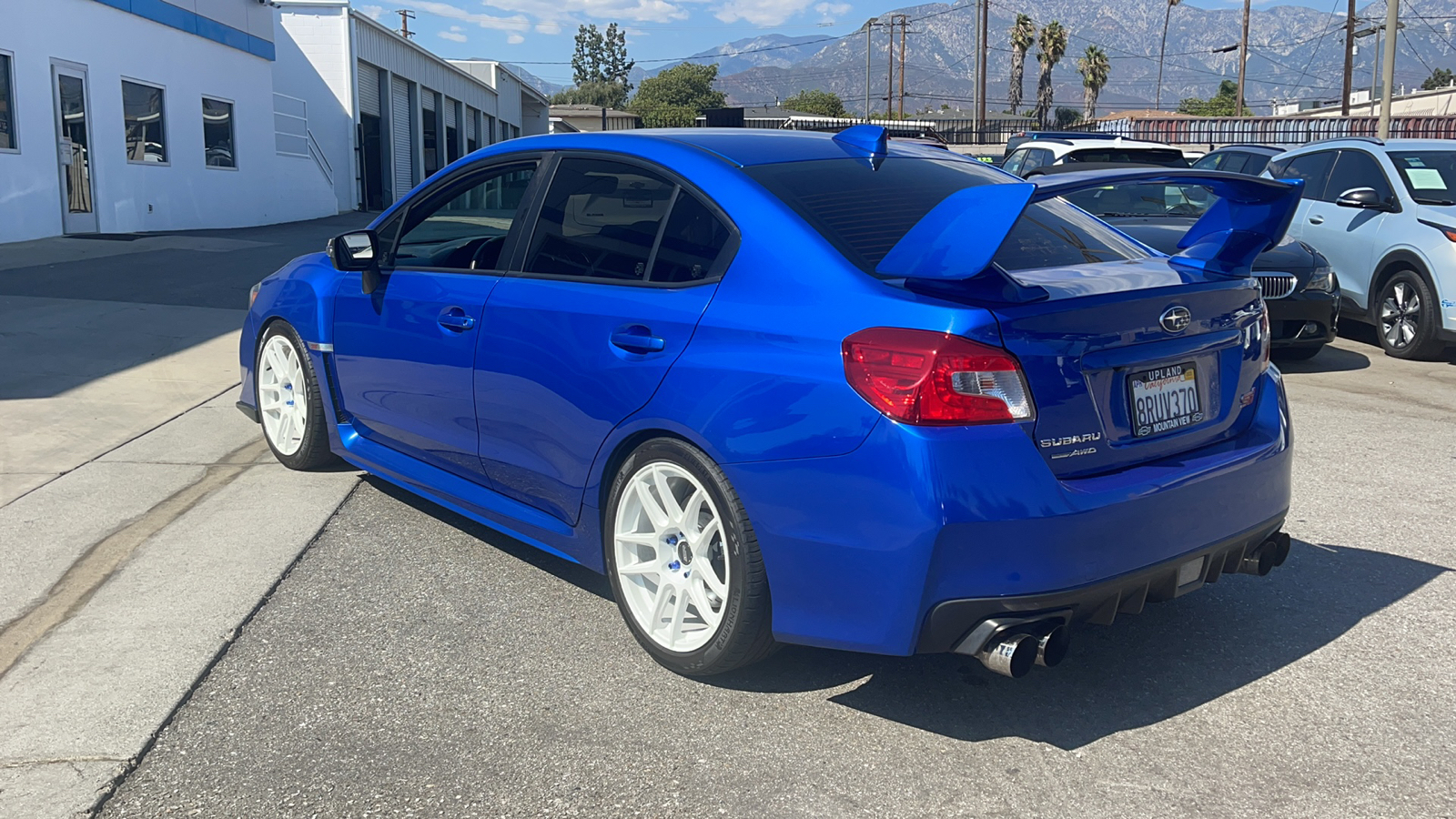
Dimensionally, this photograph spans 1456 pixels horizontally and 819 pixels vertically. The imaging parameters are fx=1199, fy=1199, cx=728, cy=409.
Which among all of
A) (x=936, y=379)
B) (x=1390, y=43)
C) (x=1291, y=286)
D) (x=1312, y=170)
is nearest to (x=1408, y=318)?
(x=1291, y=286)

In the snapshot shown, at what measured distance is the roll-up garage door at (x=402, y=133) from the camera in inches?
1428

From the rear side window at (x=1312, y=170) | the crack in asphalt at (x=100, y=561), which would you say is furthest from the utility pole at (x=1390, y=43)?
the crack in asphalt at (x=100, y=561)

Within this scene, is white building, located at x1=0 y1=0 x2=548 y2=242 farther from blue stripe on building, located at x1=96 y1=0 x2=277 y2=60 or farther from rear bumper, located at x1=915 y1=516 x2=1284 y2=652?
rear bumper, located at x1=915 y1=516 x2=1284 y2=652

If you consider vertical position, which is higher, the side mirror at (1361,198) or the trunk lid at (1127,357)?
the side mirror at (1361,198)

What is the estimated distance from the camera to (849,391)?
9.62 feet

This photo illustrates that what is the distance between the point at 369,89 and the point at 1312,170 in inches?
1126

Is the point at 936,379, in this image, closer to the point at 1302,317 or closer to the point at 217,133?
the point at 1302,317

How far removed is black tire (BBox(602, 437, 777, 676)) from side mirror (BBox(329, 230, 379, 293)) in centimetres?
185

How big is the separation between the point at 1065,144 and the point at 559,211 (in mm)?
8351

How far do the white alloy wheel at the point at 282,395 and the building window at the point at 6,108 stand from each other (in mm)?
12832

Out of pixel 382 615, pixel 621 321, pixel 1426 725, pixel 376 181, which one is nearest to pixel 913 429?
pixel 621 321

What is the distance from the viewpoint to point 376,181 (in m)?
35.9

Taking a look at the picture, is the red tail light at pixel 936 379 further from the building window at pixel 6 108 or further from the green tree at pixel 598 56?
the green tree at pixel 598 56

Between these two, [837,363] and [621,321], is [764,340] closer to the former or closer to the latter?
[837,363]
